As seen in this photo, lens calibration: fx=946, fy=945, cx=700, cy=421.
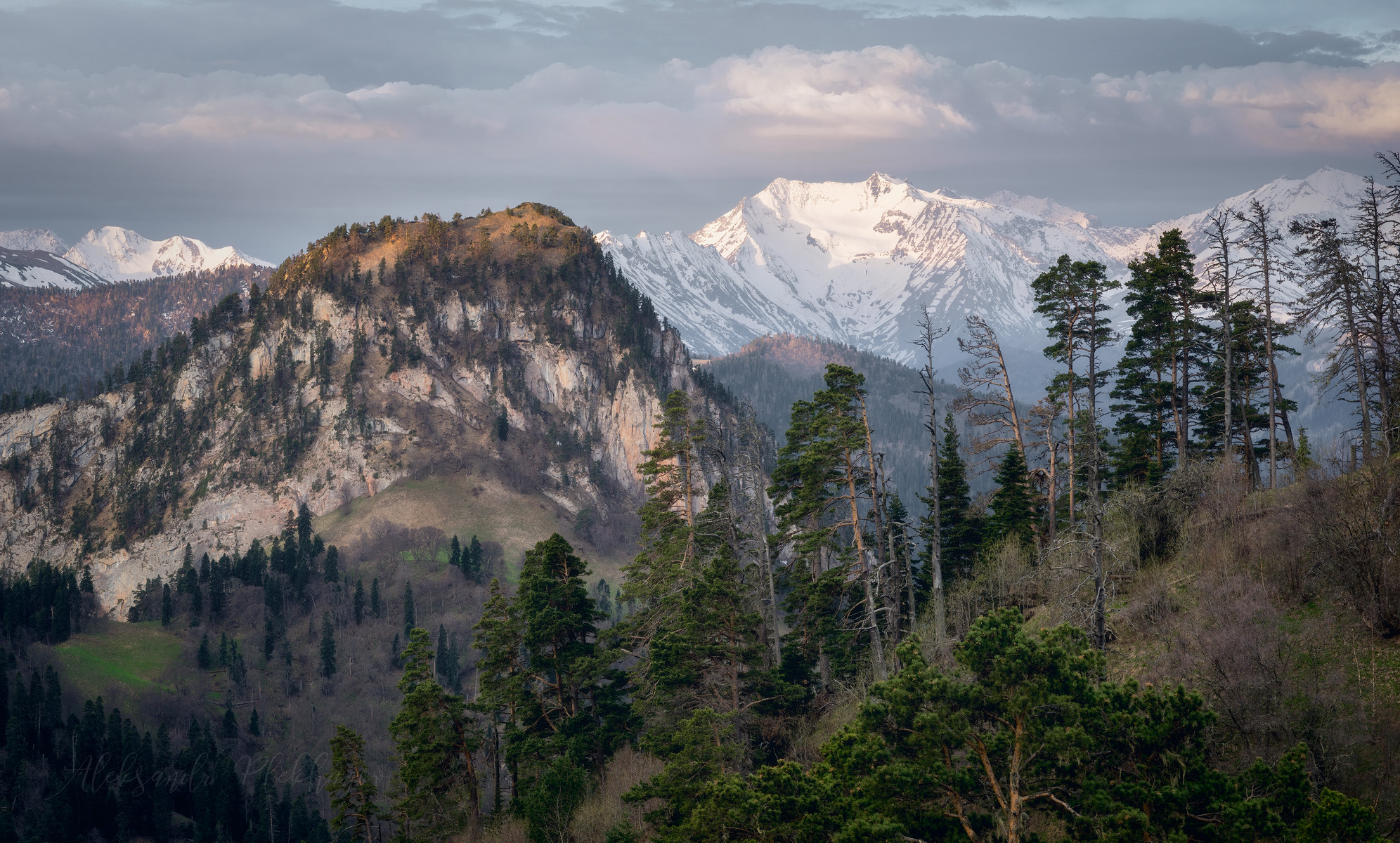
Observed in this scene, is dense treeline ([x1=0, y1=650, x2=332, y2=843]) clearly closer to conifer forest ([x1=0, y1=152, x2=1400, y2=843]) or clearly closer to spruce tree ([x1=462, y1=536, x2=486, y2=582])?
spruce tree ([x1=462, y1=536, x2=486, y2=582])

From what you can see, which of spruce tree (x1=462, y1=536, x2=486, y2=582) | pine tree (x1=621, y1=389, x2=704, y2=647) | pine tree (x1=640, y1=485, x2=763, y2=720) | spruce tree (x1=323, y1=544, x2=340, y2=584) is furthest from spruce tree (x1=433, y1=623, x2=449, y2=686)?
pine tree (x1=640, y1=485, x2=763, y2=720)

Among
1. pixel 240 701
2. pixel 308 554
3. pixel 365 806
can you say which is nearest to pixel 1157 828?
pixel 365 806

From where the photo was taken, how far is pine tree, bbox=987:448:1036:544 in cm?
4634

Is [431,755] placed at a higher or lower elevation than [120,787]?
higher

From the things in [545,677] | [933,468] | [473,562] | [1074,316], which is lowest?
[473,562]

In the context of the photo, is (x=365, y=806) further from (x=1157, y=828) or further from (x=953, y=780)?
(x=1157, y=828)

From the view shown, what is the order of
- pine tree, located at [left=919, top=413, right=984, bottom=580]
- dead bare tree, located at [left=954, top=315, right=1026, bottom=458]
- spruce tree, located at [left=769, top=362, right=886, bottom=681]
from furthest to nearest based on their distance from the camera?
1. pine tree, located at [left=919, top=413, right=984, bottom=580]
2. dead bare tree, located at [left=954, top=315, right=1026, bottom=458]
3. spruce tree, located at [left=769, top=362, right=886, bottom=681]

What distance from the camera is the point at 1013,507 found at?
4744 centimetres

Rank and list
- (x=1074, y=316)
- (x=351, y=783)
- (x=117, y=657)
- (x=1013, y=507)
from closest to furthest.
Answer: (x=1074, y=316) → (x=351, y=783) → (x=1013, y=507) → (x=117, y=657)

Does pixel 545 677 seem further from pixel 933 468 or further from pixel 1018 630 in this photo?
pixel 1018 630

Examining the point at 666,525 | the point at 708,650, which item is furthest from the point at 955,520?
the point at 708,650

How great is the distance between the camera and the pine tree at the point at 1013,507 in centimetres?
4634

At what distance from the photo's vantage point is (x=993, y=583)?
43.7 metres

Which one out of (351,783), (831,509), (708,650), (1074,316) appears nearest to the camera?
(708,650)
